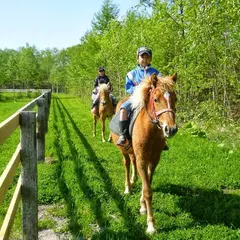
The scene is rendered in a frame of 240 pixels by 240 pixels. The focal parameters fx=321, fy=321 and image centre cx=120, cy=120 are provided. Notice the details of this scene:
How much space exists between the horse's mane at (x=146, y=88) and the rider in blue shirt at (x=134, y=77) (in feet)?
1.17

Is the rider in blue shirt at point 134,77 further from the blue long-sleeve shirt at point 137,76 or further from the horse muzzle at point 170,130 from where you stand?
the horse muzzle at point 170,130

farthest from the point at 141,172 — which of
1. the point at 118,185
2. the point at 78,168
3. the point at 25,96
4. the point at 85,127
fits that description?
the point at 25,96

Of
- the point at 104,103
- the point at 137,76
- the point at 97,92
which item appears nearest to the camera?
the point at 137,76

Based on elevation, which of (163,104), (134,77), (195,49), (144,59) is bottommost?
(163,104)

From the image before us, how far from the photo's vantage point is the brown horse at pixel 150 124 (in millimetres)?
4152

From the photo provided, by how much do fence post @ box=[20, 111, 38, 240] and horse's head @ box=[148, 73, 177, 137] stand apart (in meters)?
1.60

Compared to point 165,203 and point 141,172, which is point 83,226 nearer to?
point 141,172

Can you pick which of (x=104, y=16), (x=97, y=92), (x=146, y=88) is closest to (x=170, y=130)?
(x=146, y=88)

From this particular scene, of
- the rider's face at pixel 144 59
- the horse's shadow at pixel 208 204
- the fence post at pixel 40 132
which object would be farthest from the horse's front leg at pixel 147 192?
the fence post at pixel 40 132

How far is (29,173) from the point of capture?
11.4 ft

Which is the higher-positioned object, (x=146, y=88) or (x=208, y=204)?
(x=146, y=88)

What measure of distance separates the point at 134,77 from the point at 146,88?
1.23 metres

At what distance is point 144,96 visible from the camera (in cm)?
470

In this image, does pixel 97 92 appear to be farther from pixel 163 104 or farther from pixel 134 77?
pixel 163 104
